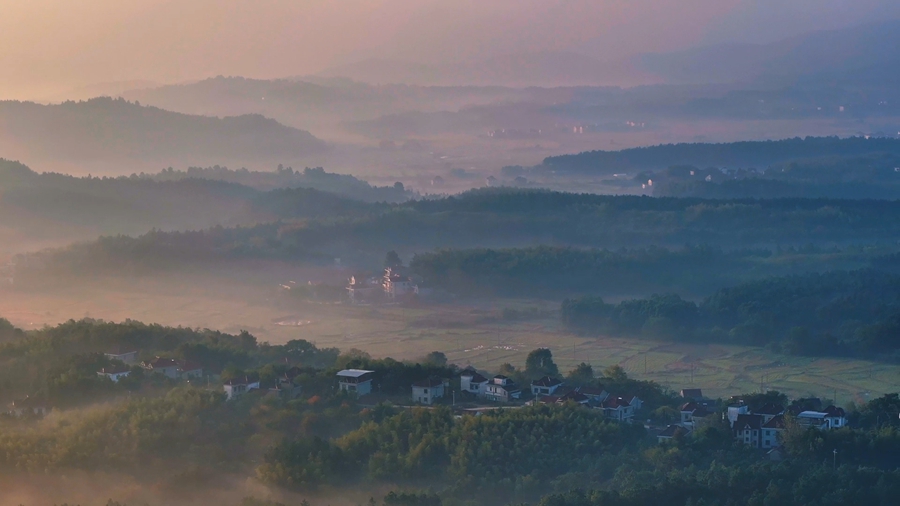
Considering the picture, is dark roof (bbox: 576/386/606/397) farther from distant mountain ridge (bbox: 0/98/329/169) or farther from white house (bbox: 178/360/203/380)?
distant mountain ridge (bbox: 0/98/329/169)

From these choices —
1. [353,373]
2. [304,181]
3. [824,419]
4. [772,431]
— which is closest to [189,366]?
[353,373]

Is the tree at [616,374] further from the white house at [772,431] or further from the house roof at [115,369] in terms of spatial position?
the house roof at [115,369]

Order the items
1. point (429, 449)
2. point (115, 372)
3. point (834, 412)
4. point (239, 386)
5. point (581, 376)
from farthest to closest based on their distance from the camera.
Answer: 1. point (581, 376)
2. point (115, 372)
3. point (239, 386)
4. point (834, 412)
5. point (429, 449)

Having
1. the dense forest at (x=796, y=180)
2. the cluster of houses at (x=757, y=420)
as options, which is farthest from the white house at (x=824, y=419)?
the dense forest at (x=796, y=180)

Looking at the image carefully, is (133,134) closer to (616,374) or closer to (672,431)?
(616,374)

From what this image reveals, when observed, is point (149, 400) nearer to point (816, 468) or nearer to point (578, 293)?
point (816, 468)

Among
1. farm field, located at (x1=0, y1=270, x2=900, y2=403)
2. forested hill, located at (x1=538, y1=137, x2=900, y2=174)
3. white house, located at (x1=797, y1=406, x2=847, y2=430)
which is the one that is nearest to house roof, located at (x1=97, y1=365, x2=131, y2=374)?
farm field, located at (x1=0, y1=270, x2=900, y2=403)
